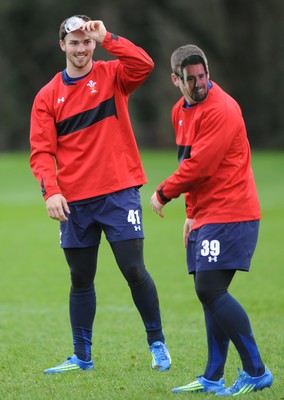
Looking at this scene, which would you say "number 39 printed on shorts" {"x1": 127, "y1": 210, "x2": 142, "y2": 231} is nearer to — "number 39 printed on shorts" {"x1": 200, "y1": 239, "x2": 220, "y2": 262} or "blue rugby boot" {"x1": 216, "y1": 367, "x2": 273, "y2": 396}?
"number 39 printed on shorts" {"x1": 200, "y1": 239, "x2": 220, "y2": 262}

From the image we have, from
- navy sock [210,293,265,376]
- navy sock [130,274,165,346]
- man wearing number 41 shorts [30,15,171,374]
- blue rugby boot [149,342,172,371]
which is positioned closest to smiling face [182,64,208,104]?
man wearing number 41 shorts [30,15,171,374]

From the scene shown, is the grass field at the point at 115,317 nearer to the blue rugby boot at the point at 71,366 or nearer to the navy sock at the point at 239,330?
the blue rugby boot at the point at 71,366

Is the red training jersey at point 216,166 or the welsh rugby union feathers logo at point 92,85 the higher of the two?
the welsh rugby union feathers logo at point 92,85

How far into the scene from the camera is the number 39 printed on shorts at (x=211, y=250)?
5.56 m

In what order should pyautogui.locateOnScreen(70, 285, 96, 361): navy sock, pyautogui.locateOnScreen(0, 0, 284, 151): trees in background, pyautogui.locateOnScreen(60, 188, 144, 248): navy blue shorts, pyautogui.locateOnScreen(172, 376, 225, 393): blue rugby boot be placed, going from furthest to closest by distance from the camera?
pyautogui.locateOnScreen(0, 0, 284, 151): trees in background
pyautogui.locateOnScreen(70, 285, 96, 361): navy sock
pyautogui.locateOnScreen(60, 188, 144, 248): navy blue shorts
pyautogui.locateOnScreen(172, 376, 225, 393): blue rugby boot

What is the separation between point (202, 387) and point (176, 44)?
3796cm

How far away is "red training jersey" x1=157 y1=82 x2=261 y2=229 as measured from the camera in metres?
5.53

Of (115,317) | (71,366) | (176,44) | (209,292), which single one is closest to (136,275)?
Result: (71,366)

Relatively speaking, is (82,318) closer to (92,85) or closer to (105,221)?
(105,221)

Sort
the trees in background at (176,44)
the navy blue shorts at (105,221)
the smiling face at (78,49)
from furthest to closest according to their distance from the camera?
1. the trees in background at (176,44)
2. the navy blue shorts at (105,221)
3. the smiling face at (78,49)

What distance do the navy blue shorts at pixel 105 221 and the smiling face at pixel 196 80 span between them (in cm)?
121

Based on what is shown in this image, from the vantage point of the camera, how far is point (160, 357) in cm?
666

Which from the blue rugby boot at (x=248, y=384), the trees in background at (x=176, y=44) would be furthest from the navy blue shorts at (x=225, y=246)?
the trees in background at (x=176, y=44)

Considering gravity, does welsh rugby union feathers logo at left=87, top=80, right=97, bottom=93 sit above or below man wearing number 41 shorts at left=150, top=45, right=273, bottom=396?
above
